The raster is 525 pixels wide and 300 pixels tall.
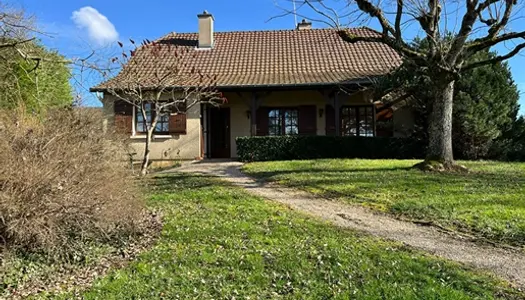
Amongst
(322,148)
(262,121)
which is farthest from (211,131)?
(322,148)

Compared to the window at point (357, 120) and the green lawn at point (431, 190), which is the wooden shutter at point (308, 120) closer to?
the window at point (357, 120)

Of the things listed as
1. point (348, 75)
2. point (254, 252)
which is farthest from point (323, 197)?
point (348, 75)

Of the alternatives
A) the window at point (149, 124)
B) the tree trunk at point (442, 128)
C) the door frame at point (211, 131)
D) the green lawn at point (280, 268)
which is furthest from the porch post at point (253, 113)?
the green lawn at point (280, 268)

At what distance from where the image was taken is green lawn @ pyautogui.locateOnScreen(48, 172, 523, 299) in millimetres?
3891

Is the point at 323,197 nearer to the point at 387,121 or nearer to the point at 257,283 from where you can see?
the point at 257,283

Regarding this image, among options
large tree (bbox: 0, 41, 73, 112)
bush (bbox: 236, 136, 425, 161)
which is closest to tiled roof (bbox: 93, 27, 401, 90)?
bush (bbox: 236, 136, 425, 161)

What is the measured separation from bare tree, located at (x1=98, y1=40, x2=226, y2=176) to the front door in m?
1.07

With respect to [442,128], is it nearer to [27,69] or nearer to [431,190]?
[431,190]

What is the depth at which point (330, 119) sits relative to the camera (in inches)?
709

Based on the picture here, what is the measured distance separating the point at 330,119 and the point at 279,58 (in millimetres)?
4112

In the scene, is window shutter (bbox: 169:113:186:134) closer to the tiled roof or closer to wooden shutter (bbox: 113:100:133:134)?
the tiled roof

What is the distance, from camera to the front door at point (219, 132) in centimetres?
Result: 1872

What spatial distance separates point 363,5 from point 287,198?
17.5 feet

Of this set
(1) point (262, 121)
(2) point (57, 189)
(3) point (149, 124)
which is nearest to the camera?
(2) point (57, 189)
